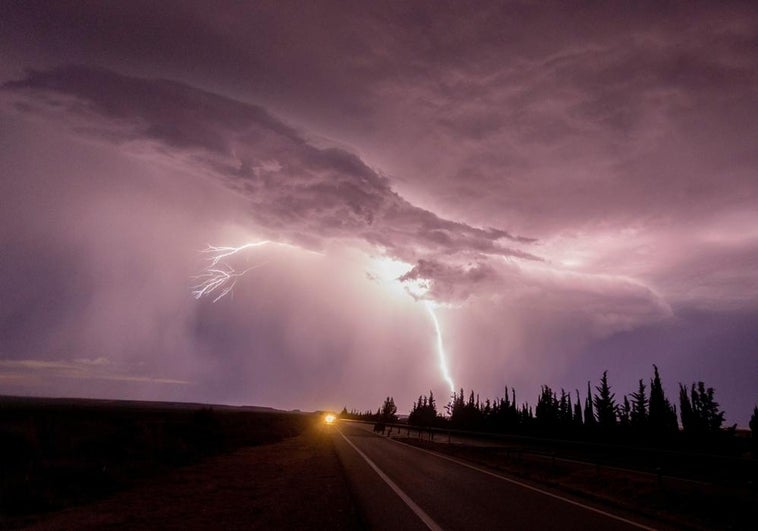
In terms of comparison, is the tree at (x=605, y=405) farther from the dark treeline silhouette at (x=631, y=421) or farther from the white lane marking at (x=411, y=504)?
the white lane marking at (x=411, y=504)

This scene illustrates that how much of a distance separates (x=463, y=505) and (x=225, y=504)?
17.0 feet

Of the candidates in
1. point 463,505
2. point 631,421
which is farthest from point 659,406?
point 463,505

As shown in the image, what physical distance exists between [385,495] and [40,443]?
1924cm

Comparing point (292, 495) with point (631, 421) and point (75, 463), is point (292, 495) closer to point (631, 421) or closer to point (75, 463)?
point (75, 463)

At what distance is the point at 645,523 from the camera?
965 centimetres

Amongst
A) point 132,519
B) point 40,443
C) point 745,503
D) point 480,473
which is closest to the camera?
point 132,519

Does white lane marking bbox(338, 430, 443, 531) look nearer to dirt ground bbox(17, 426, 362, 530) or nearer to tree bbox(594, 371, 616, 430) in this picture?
dirt ground bbox(17, 426, 362, 530)

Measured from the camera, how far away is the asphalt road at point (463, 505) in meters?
8.78

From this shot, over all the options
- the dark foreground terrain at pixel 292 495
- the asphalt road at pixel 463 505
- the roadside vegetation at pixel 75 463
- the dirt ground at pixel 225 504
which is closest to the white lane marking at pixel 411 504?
the asphalt road at pixel 463 505

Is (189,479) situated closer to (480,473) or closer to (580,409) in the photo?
(480,473)

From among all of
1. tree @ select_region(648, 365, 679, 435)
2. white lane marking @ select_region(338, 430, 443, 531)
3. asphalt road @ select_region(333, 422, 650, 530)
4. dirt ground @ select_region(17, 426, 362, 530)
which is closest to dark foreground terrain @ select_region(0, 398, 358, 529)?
dirt ground @ select_region(17, 426, 362, 530)

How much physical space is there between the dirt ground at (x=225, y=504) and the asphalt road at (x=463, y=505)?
70 cm

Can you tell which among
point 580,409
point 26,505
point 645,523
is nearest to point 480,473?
point 645,523

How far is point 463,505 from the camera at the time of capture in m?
10.5
